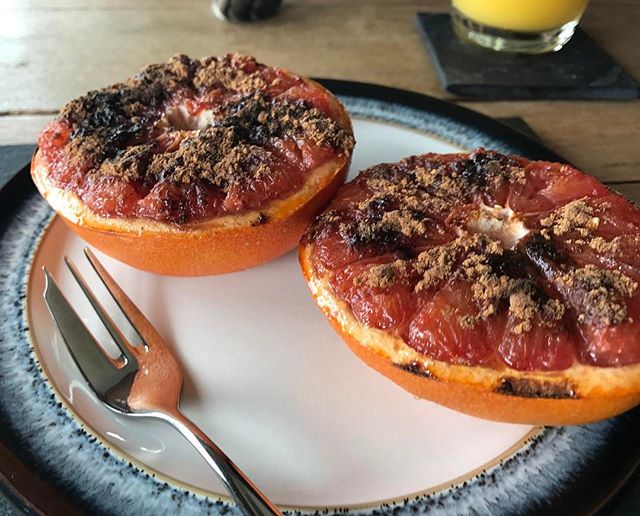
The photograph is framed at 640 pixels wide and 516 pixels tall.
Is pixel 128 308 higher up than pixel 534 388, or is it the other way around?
pixel 534 388

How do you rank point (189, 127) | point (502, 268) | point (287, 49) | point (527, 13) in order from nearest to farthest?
point (502, 268) → point (189, 127) → point (527, 13) → point (287, 49)

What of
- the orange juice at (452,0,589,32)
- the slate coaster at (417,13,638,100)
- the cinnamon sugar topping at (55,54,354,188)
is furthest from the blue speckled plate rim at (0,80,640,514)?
the orange juice at (452,0,589,32)

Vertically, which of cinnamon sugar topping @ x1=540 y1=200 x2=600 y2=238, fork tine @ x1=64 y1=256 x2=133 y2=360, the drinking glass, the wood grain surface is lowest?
the wood grain surface

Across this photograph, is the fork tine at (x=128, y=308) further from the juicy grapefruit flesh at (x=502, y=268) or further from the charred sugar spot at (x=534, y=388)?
→ the charred sugar spot at (x=534, y=388)

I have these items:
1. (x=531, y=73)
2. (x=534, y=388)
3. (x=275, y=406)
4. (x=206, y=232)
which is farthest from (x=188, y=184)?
(x=531, y=73)

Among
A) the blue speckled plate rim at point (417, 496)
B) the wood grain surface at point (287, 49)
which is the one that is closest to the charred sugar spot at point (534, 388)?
the blue speckled plate rim at point (417, 496)

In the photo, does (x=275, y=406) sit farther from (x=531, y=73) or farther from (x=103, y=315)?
(x=531, y=73)

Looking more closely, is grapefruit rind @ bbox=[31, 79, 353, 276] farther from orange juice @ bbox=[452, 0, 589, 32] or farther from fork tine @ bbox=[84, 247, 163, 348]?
orange juice @ bbox=[452, 0, 589, 32]
